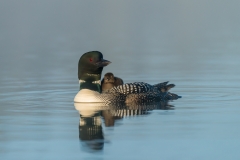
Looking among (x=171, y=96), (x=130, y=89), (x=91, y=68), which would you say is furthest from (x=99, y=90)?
(x=171, y=96)

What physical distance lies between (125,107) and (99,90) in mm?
702

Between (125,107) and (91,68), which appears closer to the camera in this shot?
(125,107)

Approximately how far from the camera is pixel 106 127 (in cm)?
887

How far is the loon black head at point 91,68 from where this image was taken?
11234mm

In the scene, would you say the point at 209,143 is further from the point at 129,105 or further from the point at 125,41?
the point at 125,41

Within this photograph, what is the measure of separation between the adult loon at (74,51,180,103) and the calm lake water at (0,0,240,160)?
0.25 m

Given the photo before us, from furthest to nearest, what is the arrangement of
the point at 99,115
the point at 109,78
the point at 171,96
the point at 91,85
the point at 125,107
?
1. the point at 109,78
2. the point at 171,96
3. the point at 91,85
4. the point at 125,107
5. the point at 99,115

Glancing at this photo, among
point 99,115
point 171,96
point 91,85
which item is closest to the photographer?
point 99,115

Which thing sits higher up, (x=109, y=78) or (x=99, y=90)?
(x=109, y=78)

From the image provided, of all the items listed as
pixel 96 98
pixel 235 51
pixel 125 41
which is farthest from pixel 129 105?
pixel 125 41

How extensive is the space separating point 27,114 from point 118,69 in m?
5.69

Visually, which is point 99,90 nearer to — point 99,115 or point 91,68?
point 91,68

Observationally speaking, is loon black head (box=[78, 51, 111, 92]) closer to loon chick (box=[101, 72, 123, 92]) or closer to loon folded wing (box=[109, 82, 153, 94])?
loon folded wing (box=[109, 82, 153, 94])

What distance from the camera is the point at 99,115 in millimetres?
9930
